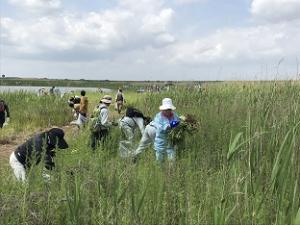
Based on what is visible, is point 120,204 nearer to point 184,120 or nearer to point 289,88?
point 289,88

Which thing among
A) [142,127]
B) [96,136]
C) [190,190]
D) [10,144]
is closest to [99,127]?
[96,136]

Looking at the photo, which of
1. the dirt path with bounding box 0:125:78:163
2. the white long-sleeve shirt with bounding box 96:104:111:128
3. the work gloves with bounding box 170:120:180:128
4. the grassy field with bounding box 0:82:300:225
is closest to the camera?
the grassy field with bounding box 0:82:300:225

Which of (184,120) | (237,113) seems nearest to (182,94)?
(184,120)

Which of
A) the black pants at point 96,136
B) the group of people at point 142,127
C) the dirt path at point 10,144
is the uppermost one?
the group of people at point 142,127

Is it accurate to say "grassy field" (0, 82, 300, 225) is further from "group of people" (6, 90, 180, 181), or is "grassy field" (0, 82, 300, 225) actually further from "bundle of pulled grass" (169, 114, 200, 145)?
"bundle of pulled grass" (169, 114, 200, 145)

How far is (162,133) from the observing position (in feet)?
27.6

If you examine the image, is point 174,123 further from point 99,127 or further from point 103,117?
point 103,117

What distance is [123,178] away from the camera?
4281 mm

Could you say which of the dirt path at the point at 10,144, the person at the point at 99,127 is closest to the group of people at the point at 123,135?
the person at the point at 99,127

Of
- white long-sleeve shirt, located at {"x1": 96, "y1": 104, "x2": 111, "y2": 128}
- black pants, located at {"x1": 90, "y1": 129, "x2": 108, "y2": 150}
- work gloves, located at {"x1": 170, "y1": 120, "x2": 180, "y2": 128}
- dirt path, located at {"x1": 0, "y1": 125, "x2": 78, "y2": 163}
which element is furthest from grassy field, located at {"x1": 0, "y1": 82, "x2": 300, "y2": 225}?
dirt path, located at {"x1": 0, "y1": 125, "x2": 78, "y2": 163}

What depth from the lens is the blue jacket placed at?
27.1 ft

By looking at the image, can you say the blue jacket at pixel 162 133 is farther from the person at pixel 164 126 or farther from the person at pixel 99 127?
the person at pixel 99 127

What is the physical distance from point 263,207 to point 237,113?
419cm

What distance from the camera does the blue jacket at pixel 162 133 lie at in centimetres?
827
